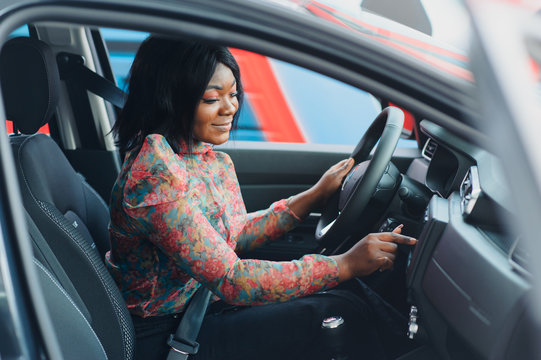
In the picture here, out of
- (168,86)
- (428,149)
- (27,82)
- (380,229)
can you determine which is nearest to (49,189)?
(27,82)

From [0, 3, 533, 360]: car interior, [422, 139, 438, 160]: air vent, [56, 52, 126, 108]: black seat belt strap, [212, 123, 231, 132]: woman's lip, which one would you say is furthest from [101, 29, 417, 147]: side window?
[212, 123, 231, 132]: woman's lip

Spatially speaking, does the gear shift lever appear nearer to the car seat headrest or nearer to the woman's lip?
the woman's lip

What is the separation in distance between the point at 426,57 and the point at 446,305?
0.63m

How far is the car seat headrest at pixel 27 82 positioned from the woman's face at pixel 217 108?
1.17ft

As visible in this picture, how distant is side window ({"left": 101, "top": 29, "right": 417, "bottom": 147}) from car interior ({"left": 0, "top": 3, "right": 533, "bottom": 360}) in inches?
99.8

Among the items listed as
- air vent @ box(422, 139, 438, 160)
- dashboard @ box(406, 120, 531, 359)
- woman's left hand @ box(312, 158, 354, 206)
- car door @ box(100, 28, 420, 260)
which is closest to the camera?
dashboard @ box(406, 120, 531, 359)

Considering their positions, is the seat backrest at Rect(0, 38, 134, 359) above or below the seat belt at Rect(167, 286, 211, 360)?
above

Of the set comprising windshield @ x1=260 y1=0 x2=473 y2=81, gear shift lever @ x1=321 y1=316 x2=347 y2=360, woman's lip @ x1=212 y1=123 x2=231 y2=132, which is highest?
windshield @ x1=260 y1=0 x2=473 y2=81

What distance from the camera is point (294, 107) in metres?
4.62

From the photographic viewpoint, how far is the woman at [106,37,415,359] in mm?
1159

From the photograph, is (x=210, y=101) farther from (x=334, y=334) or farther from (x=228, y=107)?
(x=334, y=334)

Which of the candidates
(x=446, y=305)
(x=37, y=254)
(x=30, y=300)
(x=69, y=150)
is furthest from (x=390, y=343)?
(x=69, y=150)

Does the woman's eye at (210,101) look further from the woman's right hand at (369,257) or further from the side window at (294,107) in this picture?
the side window at (294,107)

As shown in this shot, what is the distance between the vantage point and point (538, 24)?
0.63m
